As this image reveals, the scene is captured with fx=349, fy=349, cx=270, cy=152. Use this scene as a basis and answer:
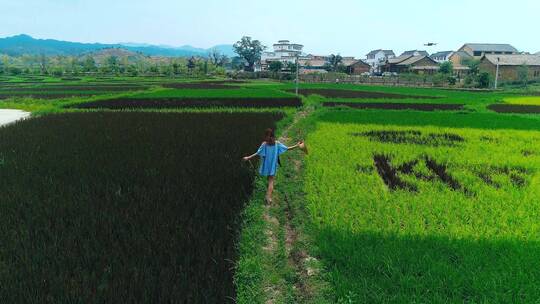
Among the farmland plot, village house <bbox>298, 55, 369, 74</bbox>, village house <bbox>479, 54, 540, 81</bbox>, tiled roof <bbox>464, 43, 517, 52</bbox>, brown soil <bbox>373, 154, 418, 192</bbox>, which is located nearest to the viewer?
the farmland plot

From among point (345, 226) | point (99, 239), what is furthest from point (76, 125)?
point (345, 226)

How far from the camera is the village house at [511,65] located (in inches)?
1971

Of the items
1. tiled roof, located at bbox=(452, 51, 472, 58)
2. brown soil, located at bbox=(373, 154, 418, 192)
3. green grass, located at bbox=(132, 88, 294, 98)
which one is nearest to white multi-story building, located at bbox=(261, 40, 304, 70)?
tiled roof, located at bbox=(452, 51, 472, 58)

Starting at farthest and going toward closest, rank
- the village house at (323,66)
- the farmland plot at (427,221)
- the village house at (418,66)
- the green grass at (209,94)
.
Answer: the village house at (323,66) → the village house at (418,66) → the green grass at (209,94) → the farmland plot at (427,221)

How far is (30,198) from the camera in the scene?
5.31 m

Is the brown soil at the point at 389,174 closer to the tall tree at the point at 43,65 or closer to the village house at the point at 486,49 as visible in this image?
the tall tree at the point at 43,65

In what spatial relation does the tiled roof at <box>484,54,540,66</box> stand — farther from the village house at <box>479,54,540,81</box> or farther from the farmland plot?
the farmland plot

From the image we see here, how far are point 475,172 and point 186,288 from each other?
6.98 metres

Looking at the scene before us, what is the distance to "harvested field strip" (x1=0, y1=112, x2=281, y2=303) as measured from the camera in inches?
123

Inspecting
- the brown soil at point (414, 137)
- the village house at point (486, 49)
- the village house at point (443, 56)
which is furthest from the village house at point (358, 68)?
the brown soil at point (414, 137)

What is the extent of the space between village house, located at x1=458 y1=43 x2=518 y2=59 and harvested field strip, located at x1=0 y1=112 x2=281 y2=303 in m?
82.0

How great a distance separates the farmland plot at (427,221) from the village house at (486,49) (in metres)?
77.9

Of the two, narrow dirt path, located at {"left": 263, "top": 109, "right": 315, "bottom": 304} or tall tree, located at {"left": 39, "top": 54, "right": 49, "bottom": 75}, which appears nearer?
narrow dirt path, located at {"left": 263, "top": 109, "right": 315, "bottom": 304}

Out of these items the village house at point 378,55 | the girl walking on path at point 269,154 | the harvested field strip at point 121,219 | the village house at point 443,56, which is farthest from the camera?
the village house at point 378,55
